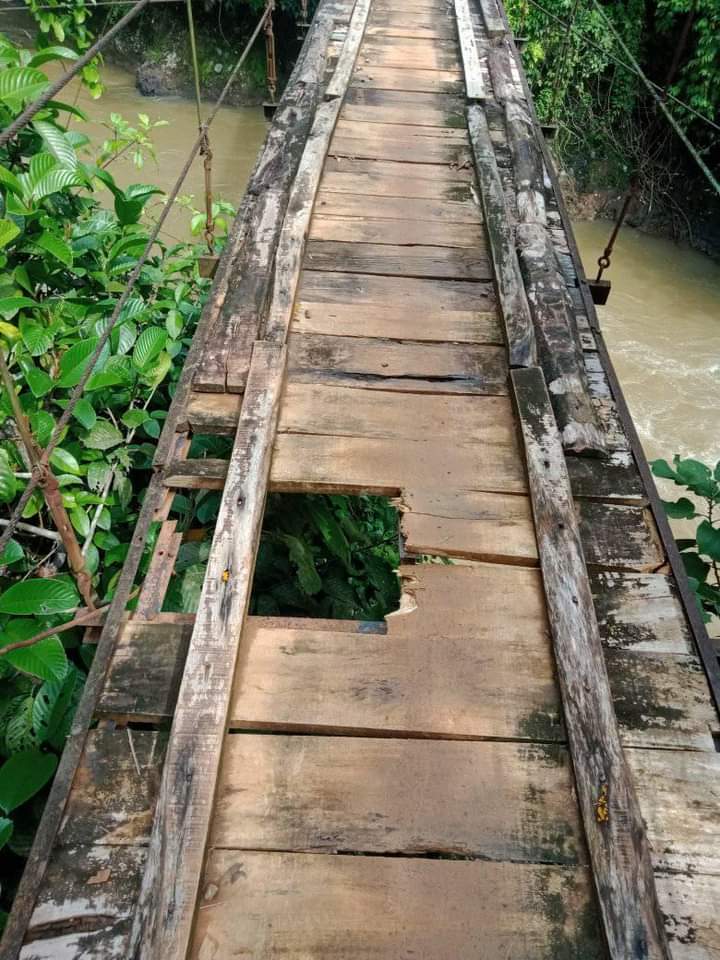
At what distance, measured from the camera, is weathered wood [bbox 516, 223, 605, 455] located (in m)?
1.85

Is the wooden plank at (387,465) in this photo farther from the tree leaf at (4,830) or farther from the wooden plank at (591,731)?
the tree leaf at (4,830)

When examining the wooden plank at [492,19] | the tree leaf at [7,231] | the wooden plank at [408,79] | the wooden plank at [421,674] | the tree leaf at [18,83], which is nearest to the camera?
the wooden plank at [421,674]

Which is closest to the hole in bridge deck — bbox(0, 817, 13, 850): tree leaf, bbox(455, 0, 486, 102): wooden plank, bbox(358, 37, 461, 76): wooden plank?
bbox(0, 817, 13, 850): tree leaf

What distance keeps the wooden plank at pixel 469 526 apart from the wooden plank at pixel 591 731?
0.16 ft

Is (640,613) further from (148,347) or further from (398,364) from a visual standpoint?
(148,347)

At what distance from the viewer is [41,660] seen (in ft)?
5.21

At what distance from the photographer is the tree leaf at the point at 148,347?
270 cm

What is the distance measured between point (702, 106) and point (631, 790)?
366 inches

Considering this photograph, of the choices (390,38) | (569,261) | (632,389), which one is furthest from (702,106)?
(569,261)

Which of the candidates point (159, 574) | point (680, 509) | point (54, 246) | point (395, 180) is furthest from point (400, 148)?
point (159, 574)

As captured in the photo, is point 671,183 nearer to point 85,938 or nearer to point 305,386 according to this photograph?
point 305,386

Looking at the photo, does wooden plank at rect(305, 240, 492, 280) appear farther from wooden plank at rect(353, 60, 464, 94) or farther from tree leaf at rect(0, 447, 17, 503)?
wooden plank at rect(353, 60, 464, 94)

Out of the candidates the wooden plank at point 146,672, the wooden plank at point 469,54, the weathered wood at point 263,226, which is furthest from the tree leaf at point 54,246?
the wooden plank at point 469,54

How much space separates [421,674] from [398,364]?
103 cm
